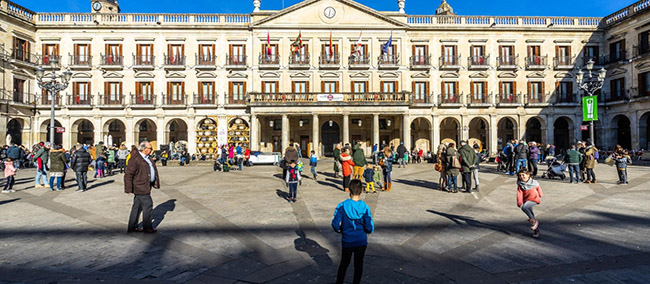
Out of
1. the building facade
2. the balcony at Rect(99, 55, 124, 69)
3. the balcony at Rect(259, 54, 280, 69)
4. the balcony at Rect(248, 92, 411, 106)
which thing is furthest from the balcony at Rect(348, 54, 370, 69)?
the balcony at Rect(99, 55, 124, 69)

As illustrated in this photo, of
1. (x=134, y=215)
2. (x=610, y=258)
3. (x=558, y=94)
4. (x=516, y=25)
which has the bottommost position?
(x=610, y=258)

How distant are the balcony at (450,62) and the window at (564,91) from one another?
10369 mm

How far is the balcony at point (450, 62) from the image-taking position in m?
33.5

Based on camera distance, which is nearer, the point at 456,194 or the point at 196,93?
the point at 456,194

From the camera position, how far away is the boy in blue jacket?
405cm

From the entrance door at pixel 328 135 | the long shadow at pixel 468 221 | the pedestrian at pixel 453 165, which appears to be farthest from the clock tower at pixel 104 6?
the long shadow at pixel 468 221

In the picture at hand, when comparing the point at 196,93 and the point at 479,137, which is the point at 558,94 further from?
the point at 196,93

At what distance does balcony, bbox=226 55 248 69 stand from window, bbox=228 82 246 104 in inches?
63.8

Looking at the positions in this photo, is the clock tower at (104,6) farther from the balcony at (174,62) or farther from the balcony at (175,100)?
the balcony at (175,100)

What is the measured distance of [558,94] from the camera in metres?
33.8

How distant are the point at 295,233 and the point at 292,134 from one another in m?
28.9

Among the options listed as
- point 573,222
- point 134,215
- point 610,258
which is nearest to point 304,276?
point 134,215

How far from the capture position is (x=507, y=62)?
1325 inches

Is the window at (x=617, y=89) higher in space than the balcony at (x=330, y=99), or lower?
higher
